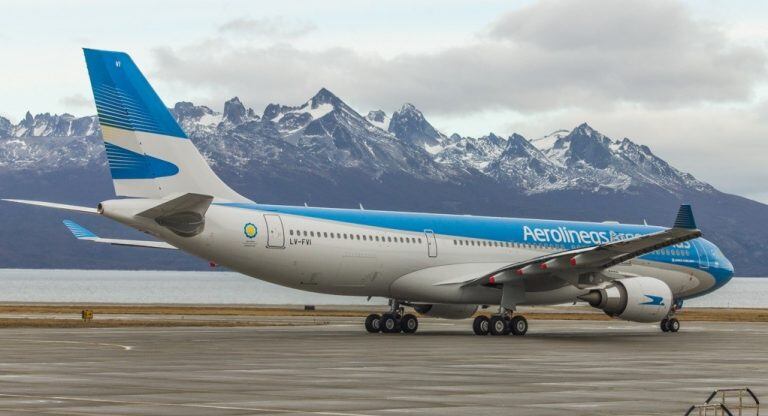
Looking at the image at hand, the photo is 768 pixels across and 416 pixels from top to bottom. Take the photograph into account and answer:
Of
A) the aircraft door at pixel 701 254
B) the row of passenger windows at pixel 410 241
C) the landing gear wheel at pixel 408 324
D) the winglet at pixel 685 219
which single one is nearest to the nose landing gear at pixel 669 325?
the aircraft door at pixel 701 254

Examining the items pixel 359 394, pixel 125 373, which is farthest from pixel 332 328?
pixel 359 394

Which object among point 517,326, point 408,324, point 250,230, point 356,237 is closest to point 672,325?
point 517,326

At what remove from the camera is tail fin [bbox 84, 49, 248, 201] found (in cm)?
3788

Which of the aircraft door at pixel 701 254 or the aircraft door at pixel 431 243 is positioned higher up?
the aircraft door at pixel 701 254

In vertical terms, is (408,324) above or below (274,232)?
below

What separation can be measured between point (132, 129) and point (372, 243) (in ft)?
31.3

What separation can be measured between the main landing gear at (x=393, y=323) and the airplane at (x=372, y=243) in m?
0.05

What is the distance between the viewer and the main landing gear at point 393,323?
1807 inches

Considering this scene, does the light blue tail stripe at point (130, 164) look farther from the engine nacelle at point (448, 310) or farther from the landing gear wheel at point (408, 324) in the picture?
the engine nacelle at point (448, 310)

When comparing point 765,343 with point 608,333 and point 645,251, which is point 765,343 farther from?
point 608,333

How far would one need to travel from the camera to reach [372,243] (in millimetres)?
43375

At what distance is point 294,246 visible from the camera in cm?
4119

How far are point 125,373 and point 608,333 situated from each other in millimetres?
29162

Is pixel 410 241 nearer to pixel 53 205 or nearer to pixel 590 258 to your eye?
pixel 590 258
